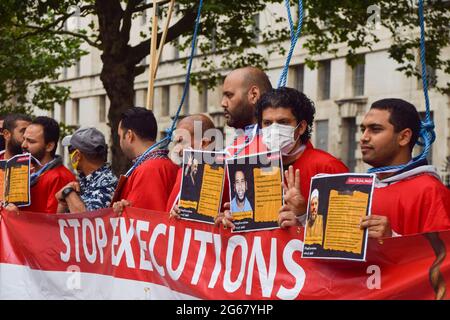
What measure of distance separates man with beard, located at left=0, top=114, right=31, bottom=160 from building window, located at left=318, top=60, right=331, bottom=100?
3005cm

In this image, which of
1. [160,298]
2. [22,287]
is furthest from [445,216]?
[22,287]

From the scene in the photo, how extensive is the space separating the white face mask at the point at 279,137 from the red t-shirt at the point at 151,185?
146cm

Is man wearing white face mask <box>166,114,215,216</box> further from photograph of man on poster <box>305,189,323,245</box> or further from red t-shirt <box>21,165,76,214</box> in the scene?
photograph of man on poster <box>305,189,323,245</box>

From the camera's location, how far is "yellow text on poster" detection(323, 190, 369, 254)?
5285 millimetres

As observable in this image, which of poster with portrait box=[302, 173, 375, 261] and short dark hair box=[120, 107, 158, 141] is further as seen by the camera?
short dark hair box=[120, 107, 158, 141]

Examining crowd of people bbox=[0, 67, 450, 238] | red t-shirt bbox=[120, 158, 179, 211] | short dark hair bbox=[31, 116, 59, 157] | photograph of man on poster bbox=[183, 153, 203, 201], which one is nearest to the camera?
crowd of people bbox=[0, 67, 450, 238]

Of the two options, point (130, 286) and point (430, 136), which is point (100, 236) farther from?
point (430, 136)

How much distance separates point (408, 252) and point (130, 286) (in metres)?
2.42

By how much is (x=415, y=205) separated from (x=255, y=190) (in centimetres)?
88

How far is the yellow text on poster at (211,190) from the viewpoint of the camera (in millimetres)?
6547

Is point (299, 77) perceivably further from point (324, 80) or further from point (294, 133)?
point (294, 133)

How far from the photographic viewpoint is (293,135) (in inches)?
250

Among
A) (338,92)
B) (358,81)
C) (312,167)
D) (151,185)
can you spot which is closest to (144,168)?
(151,185)

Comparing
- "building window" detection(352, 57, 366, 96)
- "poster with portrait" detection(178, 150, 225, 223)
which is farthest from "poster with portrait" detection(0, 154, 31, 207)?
"building window" detection(352, 57, 366, 96)
